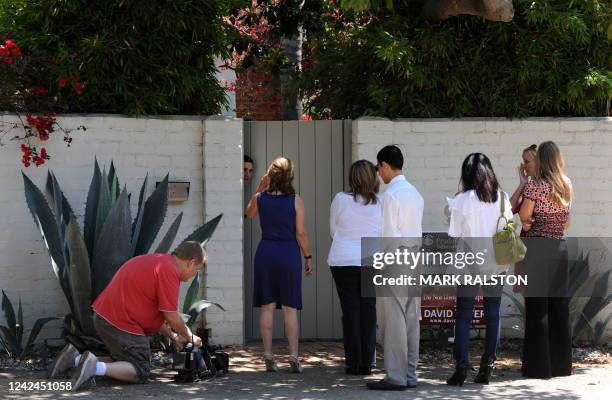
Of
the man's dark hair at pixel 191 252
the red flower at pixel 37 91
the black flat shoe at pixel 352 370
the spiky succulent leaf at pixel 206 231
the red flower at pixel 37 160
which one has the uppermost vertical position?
the red flower at pixel 37 91

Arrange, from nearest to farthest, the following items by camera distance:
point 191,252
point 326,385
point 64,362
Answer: point 191,252, point 64,362, point 326,385

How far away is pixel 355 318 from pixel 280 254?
0.79m

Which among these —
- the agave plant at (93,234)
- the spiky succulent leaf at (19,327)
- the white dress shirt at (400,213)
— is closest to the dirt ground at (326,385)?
the spiky succulent leaf at (19,327)

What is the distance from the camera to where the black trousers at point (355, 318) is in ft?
26.3

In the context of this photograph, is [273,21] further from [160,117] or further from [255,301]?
[255,301]

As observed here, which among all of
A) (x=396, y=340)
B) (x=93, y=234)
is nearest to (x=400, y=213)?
(x=396, y=340)

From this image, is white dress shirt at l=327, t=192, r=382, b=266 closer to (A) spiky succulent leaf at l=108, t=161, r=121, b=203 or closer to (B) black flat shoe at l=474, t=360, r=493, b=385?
(B) black flat shoe at l=474, t=360, r=493, b=385

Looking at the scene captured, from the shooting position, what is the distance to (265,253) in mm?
8172

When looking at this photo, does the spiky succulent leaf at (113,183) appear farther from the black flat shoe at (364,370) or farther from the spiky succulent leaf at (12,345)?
the black flat shoe at (364,370)

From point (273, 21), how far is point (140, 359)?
16.9 ft

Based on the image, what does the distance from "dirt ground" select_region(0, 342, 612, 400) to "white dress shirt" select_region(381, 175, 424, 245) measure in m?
1.18

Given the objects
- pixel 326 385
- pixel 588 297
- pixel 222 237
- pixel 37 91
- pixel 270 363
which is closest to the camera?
pixel 326 385

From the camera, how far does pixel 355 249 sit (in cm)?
796

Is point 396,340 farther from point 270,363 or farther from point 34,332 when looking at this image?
point 34,332
